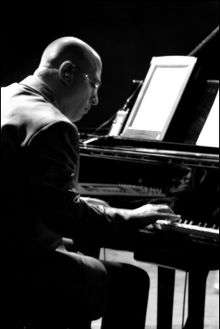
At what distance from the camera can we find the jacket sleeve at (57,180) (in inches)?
84.7

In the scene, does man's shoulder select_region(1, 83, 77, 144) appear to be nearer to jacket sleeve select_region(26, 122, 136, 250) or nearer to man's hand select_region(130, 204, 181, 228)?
jacket sleeve select_region(26, 122, 136, 250)

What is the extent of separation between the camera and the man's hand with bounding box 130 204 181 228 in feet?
7.91

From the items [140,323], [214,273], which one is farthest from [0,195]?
[214,273]

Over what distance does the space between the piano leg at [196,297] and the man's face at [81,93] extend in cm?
88

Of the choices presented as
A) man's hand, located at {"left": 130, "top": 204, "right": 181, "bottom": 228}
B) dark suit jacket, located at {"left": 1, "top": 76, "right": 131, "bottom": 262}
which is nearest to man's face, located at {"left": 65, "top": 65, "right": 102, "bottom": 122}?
dark suit jacket, located at {"left": 1, "top": 76, "right": 131, "bottom": 262}

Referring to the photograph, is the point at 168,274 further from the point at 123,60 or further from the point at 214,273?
the point at 123,60

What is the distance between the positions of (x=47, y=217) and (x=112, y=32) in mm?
5368

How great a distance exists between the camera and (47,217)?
2201mm

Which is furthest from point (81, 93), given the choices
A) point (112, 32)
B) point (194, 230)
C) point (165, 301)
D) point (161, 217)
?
point (112, 32)

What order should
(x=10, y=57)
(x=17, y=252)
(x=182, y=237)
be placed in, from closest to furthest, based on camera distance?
(x=17, y=252) → (x=182, y=237) → (x=10, y=57)

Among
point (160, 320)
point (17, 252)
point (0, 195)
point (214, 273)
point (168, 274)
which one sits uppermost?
point (0, 195)

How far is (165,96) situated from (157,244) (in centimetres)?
91

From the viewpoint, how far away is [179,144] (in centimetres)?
309

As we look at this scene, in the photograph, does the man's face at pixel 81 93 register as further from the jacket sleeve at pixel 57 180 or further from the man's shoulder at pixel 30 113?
the jacket sleeve at pixel 57 180
